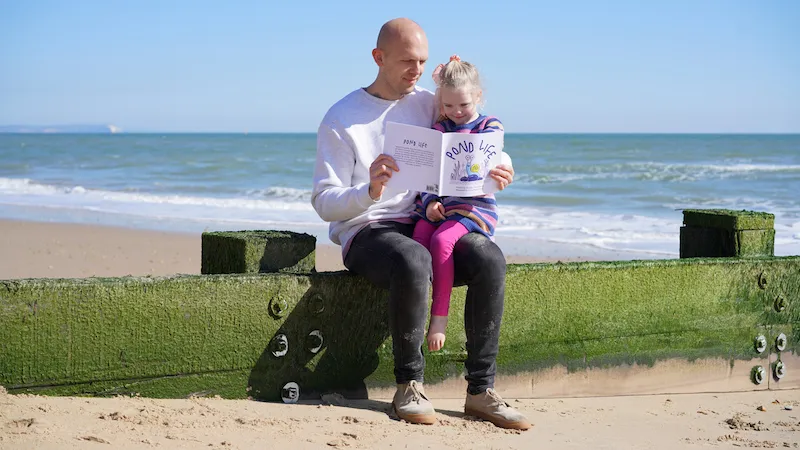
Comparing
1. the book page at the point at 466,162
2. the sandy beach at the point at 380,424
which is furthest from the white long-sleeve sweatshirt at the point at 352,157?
the sandy beach at the point at 380,424

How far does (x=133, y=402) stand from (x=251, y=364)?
0.49 metres

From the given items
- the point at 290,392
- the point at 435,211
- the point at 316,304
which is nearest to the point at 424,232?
the point at 435,211

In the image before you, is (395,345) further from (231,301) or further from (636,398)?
(636,398)

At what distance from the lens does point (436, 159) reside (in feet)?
12.1

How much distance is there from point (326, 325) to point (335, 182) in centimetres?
59

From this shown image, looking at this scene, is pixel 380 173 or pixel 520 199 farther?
pixel 520 199

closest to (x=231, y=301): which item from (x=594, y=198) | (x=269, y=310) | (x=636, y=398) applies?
(x=269, y=310)

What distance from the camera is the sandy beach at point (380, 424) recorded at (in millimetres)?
3152

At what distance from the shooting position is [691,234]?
4.96 meters

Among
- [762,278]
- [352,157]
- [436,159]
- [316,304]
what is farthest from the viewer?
[762,278]

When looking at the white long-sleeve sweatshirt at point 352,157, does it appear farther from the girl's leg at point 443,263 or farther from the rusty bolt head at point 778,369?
the rusty bolt head at point 778,369

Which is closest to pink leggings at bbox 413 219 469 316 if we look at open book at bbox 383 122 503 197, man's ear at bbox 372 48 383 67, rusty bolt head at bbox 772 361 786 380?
open book at bbox 383 122 503 197

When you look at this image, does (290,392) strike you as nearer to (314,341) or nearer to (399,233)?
(314,341)

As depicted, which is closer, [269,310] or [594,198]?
[269,310]
